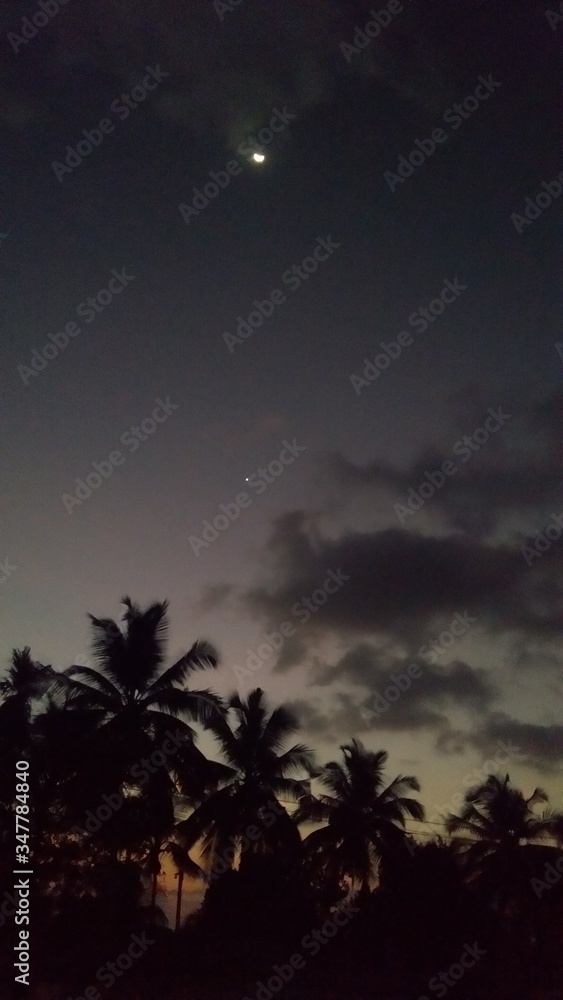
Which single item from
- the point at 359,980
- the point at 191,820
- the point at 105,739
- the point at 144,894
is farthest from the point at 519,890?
the point at 105,739

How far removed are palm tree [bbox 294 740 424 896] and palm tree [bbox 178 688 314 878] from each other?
2.42m

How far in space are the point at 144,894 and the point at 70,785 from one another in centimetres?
376

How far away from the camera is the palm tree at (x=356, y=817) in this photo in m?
32.3

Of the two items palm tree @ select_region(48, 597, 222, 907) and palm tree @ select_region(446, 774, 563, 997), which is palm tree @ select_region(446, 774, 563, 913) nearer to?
palm tree @ select_region(446, 774, 563, 997)

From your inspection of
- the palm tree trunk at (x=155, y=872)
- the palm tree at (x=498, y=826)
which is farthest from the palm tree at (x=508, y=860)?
the palm tree trunk at (x=155, y=872)

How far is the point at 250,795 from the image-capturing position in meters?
28.9

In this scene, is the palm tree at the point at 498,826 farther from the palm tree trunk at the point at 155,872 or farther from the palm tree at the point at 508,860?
the palm tree trunk at the point at 155,872

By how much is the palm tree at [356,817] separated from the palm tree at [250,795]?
7.94 ft

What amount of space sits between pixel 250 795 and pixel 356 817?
598 centimetres

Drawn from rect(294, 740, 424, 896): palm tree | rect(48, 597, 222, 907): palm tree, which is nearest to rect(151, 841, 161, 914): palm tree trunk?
rect(48, 597, 222, 907): palm tree

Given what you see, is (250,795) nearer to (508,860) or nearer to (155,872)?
(155,872)

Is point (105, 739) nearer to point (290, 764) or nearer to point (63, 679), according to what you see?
point (63, 679)

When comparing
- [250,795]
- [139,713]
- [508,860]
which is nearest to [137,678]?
[139,713]

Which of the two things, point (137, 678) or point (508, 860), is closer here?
point (137, 678)
